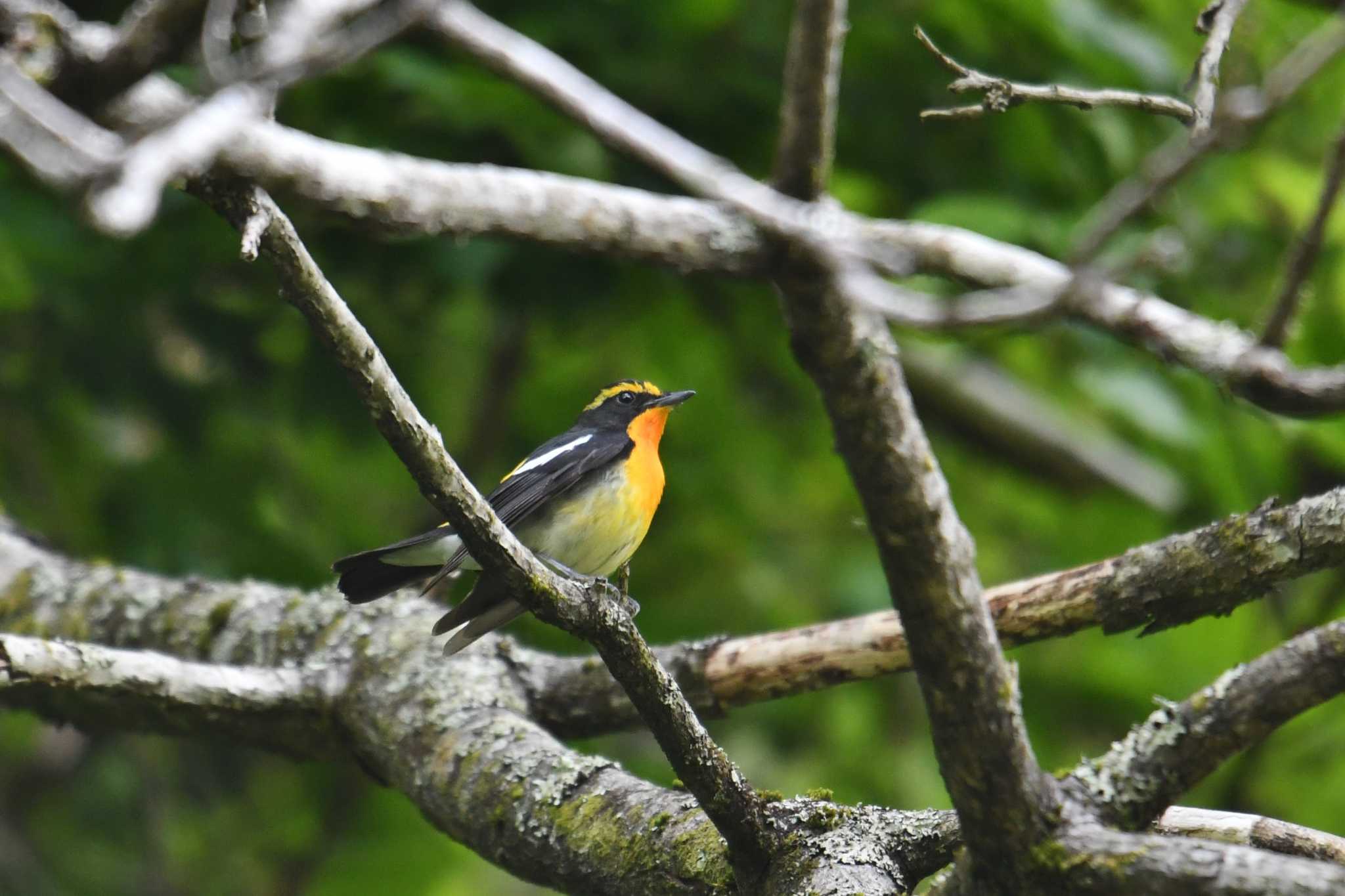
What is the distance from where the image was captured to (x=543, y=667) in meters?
4.40

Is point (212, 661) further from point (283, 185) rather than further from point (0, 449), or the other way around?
point (283, 185)

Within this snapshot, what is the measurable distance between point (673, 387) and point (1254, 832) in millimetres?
3429

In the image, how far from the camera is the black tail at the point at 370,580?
4266 millimetres

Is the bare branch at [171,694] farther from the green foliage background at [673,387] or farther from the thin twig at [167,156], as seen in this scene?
the thin twig at [167,156]

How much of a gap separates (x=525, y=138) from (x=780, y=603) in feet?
8.45

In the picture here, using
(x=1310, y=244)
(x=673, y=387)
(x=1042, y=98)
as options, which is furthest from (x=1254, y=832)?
(x=673, y=387)

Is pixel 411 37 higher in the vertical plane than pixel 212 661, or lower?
higher

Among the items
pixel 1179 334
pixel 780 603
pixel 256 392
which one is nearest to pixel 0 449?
pixel 256 392

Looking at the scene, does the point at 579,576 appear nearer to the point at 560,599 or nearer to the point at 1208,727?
the point at 560,599

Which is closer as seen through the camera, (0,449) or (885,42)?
(885,42)

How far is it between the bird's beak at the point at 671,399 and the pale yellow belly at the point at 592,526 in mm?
348

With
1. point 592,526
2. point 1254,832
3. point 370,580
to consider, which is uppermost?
point 592,526

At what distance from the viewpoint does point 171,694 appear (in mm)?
3678

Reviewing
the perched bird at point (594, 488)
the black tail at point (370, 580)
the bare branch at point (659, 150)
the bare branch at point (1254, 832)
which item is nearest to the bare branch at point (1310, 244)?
the bare branch at point (659, 150)
